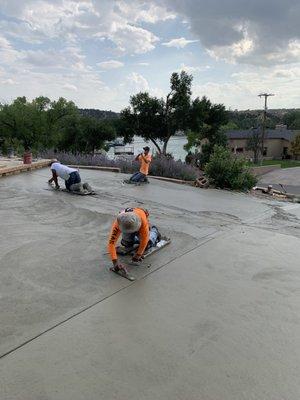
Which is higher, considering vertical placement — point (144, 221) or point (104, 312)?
point (144, 221)

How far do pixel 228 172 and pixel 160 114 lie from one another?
23.1 metres

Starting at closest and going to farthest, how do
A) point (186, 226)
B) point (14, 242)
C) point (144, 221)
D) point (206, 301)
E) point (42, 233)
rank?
1. point (206, 301)
2. point (144, 221)
3. point (14, 242)
4. point (42, 233)
5. point (186, 226)

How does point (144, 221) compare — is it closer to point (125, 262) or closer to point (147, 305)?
point (125, 262)

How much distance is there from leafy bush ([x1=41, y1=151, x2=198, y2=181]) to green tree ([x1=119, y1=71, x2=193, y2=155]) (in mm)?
16927

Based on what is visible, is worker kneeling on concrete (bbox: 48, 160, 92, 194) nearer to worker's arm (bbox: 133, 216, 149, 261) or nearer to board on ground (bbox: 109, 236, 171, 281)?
board on ground (bbox: 109, 236, 171, 281)

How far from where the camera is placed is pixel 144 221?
572 cm

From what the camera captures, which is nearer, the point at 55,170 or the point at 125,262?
the point at 125,262

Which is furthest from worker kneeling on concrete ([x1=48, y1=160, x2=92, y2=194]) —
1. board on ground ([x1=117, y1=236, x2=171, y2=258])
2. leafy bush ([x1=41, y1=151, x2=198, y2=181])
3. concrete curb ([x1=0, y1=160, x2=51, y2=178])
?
leafy bush ([x1=41, y1=151, x2=198, y2=181])

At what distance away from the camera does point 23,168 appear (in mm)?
14898

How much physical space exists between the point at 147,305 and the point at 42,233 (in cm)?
316

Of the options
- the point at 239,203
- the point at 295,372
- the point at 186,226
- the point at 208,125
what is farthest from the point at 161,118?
the point at 295,372

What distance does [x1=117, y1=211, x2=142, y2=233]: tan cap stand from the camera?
5352 millimetres

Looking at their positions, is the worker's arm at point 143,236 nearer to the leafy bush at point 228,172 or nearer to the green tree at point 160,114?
the leafy bush at point 228,172

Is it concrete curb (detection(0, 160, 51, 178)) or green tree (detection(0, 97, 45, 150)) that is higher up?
green tree (detection(0, 97, 45, 150))
